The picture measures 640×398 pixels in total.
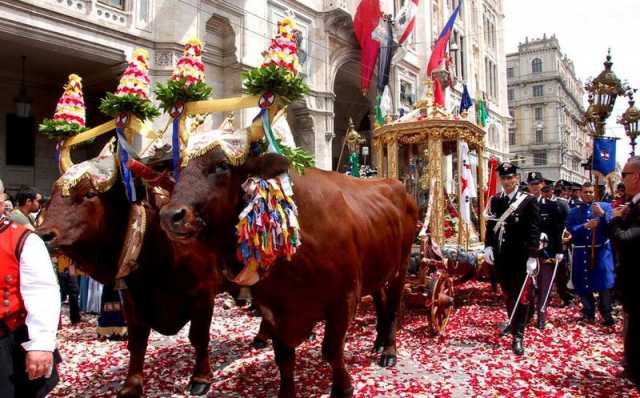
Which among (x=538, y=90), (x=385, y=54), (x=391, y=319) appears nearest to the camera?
(x=391, y=319)

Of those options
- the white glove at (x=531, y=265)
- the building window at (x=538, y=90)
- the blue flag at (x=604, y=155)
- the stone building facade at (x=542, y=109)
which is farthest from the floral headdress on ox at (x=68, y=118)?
the building window at (x=538, y=90)

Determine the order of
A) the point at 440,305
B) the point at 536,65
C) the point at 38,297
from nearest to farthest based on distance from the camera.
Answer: the point at 38,297 → the point at 440,305 → the point at 536,65

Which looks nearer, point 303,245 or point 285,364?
point 303,245

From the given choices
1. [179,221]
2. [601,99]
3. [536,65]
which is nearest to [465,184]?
[601,99]

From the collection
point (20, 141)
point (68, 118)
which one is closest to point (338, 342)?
point (68, 118)

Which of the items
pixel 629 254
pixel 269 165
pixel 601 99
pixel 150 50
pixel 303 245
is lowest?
pixel 629 254

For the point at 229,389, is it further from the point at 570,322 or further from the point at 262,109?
the point at 570,322

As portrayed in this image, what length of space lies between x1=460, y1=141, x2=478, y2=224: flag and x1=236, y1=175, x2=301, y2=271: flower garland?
6.31 meters

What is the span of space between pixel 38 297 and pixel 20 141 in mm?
13674

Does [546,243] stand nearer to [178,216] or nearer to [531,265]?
[531,265]

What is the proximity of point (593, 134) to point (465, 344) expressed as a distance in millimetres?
5428

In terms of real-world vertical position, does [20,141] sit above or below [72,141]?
above

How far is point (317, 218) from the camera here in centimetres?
334

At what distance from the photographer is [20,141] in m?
13.5
